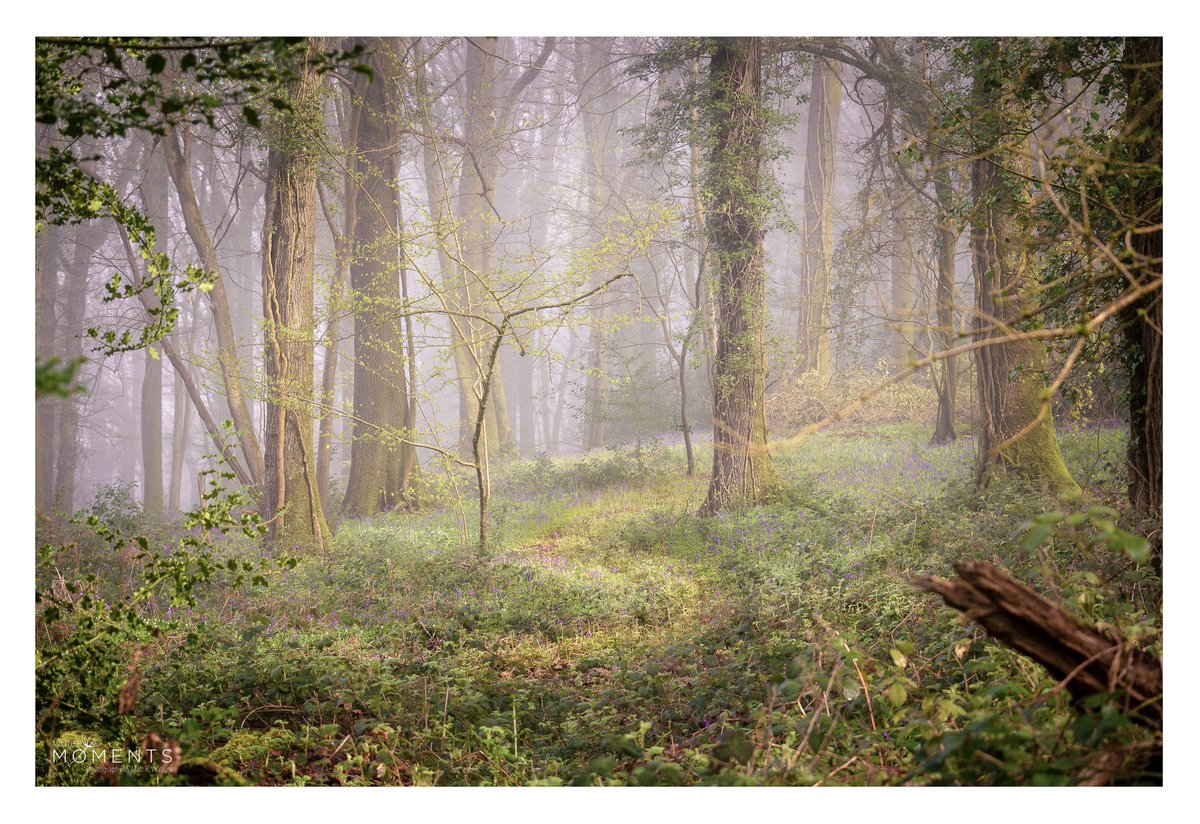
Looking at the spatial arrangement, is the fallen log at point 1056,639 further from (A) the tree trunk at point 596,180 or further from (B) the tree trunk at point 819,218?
(A) the tree trunk at point 596,180

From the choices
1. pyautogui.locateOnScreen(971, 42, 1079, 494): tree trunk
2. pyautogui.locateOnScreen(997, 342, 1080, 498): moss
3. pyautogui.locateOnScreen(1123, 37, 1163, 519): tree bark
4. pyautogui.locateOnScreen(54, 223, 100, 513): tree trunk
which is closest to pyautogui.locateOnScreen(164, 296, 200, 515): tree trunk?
pyautogui.locateOnScreen(54, 223, 100, 513): tree trunk

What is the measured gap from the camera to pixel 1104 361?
3971 millimetres

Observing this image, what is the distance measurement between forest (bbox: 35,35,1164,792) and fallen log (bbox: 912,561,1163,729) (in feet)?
0.04

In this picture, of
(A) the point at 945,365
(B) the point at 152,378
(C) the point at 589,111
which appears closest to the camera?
(A) the point at 945,365

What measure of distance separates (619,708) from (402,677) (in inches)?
46.2

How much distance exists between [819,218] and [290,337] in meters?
8.38

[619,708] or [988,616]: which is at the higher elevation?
[988,616]

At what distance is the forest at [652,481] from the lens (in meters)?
2.60

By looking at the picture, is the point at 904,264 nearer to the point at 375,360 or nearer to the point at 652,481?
the point at 652,481

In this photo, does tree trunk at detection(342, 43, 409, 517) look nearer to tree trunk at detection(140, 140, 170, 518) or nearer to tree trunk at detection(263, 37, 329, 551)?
tree trunk at detection(263, 37, 329, 551)

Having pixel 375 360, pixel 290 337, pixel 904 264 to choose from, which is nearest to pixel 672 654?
pixel 290 337

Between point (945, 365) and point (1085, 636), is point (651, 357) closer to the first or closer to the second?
point (945, 365)

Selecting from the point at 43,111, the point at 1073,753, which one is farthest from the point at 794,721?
the point at 43,111
